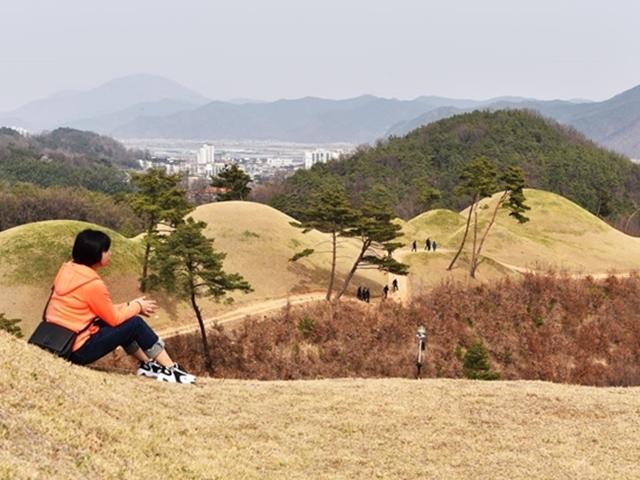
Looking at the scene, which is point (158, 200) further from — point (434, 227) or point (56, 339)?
point (434, 227)

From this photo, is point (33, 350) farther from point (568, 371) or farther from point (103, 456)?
point (568, 371)

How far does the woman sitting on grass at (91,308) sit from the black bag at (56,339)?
0.06 metres

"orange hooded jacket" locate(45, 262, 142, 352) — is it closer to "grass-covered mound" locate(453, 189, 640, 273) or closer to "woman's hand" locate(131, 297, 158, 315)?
"woman's hand" locate(131, 297, 158, 315)

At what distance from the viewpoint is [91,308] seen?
25.4 ft

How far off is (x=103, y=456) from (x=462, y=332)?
27326 mm

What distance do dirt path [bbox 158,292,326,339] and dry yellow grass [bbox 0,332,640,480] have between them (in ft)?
62.6

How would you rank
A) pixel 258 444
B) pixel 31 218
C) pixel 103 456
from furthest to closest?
pixel 31 218 < pixel 258 444 < pixel 103 456

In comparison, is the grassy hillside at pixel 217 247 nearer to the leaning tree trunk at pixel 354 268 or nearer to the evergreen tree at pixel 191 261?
the leaning tree trunk at pixel 354 268

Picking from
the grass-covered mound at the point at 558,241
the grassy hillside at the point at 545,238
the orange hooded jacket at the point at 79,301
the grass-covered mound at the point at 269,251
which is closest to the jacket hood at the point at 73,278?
the orange hooded jacket at the point at 79,301

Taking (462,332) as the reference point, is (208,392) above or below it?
above

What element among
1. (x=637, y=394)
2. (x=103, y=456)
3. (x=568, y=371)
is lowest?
(x=568, y=371)

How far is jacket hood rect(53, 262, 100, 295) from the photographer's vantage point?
769 centimetres

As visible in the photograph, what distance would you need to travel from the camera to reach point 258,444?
7328mm

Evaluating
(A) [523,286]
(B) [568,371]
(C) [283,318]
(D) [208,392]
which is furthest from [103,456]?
(A) [523,286]
